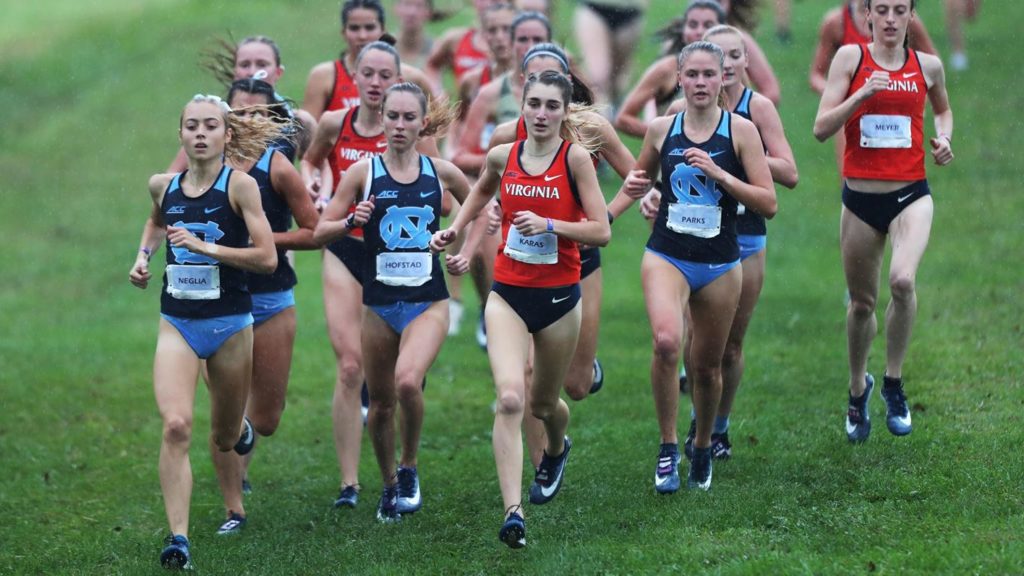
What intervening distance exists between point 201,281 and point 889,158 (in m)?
3.96

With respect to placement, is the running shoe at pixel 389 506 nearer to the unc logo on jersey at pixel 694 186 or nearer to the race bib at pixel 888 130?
the unc logo on jersey at pixel 694 186

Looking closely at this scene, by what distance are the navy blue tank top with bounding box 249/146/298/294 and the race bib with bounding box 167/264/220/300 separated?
96cm

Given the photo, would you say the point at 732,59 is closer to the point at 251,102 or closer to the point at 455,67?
the point at 251,102

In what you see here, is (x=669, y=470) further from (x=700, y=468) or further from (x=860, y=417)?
(x=860, y=417)

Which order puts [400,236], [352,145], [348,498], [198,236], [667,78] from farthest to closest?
[667,78] → [352,145] → [348,498] → [400,236] → [198,236]

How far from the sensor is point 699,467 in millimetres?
8836

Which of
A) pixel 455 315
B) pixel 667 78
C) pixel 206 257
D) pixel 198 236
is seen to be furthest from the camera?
pixel 455 315

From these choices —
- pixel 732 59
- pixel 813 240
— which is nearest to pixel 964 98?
pixel 813 240

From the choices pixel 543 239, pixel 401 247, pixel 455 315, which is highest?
pixel 543 239

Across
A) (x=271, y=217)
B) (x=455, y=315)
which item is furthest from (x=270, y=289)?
(x=455, y=315)

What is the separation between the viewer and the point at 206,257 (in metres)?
7.90

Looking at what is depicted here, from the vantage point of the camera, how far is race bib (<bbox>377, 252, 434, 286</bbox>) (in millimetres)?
8641

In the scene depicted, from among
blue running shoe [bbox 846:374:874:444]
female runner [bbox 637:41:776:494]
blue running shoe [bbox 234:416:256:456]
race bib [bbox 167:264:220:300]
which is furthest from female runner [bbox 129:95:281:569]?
blue running shoe [bbox 846:374:874:444]

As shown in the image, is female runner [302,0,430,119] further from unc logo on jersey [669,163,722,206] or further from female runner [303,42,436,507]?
unc logo on jersey [669,163,722,206]
